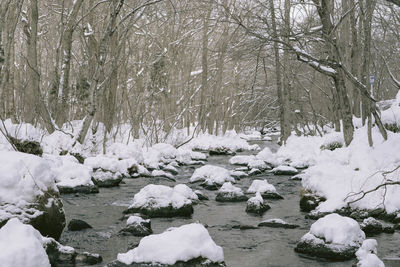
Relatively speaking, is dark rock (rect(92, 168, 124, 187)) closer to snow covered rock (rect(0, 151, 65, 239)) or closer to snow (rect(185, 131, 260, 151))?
snow covered rock (rect(0, 151, 65, 239))

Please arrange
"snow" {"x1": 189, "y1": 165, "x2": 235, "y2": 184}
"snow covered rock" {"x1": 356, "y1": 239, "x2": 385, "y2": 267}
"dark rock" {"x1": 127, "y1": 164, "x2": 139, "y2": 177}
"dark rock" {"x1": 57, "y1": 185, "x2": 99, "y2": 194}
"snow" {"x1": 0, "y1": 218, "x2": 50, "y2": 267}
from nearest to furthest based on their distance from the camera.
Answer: "snow" {"x1": 0, "y1": 218, "x2": 50, "y2": 267} < "snow covered rock" {"x1": 356, "y1": 239, "x2": 385, "y2": 267} < "dark rock" {"x1": 57, "y1": 185, "x2": 99, "y2": 194} < "snow" {"x1": 189, "y1": 165, "x2": 235, "y2": 184} < "dark rock" {"x1": 127, "y1": 164, "x2": 139, "y2": 177}

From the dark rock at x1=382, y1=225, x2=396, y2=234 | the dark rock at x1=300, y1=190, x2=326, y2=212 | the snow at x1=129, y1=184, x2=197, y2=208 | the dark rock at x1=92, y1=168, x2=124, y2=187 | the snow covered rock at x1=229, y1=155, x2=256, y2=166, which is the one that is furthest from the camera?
the snow covered rock at x1=229, y1=155, x2=256, y2=166

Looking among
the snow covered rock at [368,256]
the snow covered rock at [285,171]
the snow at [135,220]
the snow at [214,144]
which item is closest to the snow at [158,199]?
the snow at [135,220]

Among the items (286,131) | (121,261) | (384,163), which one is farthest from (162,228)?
A: (286,131)

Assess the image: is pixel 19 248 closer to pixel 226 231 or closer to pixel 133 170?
pixel 226 231

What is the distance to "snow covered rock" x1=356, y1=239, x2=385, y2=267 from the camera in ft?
14.5

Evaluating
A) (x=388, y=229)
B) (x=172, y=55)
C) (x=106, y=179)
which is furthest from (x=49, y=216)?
(x=172, y=55)

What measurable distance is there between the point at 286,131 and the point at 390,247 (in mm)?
14433

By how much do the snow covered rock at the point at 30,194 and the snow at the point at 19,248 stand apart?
83 centimetres

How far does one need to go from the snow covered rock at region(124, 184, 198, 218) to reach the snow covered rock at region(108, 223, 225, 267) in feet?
8.97

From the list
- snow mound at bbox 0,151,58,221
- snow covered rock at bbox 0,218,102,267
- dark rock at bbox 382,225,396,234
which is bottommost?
dark rock at bbox 382,225,396,234

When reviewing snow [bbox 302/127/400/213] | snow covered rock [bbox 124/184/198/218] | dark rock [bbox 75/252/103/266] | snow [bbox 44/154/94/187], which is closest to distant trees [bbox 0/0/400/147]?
snow [bbox 302/127/400/213]

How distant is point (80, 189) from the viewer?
897 centimetres

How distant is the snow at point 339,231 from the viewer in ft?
16.9
